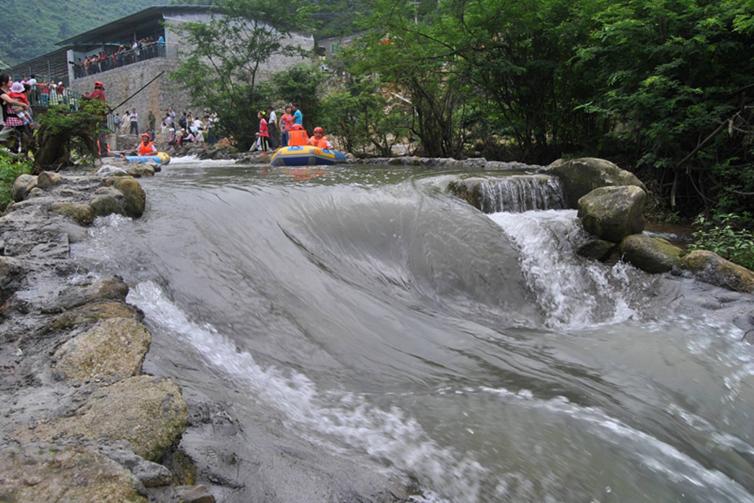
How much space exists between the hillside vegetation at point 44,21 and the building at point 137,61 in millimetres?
10174

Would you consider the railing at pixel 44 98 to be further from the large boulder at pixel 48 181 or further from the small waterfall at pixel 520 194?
the small waterfall at pixel 520 194

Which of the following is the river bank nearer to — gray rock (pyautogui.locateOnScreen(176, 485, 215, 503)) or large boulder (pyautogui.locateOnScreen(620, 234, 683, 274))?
gray rock (pyautogui.locateOnScreen(176, 485, 215, 503))

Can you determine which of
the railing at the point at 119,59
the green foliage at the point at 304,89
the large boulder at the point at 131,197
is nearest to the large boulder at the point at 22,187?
the large boulder at the point at 131,197

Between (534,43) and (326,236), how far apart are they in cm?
858

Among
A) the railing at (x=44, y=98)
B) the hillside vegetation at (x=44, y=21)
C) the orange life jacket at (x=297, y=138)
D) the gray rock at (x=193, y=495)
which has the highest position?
the hillside vegetation at (x=44, y=21)

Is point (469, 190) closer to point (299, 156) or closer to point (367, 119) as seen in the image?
point (299, 156)

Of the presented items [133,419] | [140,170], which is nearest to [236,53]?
[140,170]

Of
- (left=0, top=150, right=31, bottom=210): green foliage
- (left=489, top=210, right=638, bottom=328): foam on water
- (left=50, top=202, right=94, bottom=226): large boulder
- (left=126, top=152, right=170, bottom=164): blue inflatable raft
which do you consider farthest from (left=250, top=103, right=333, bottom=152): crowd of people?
(left=50, top=202, right=94, bottom=226): large boulder

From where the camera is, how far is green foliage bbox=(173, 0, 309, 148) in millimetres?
21625

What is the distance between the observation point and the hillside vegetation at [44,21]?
4462 cm

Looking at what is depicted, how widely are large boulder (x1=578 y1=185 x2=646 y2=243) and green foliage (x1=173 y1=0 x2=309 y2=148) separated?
57.7 feet

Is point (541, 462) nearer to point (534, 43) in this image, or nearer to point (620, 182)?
point (620, 182)

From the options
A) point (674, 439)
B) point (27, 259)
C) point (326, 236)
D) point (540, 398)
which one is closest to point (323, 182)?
point (326, 236)

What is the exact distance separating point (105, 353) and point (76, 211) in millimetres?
3420
